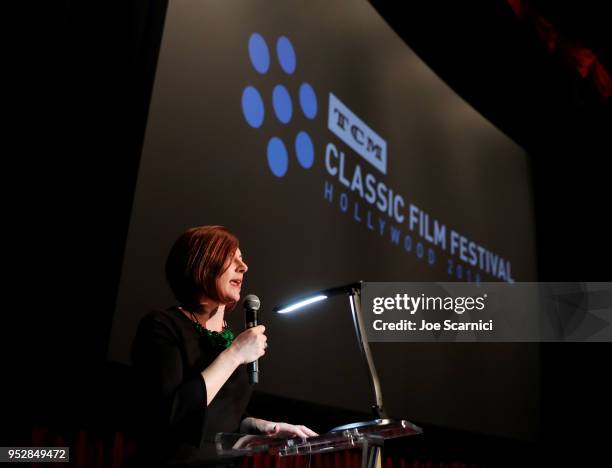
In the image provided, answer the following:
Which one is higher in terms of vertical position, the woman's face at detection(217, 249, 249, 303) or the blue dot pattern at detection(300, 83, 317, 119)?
the blue dot pattern at detection(300, 83, 317, 119)

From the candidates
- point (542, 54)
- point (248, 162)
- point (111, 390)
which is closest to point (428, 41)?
point (542, 54)

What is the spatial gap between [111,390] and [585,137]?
181 inches

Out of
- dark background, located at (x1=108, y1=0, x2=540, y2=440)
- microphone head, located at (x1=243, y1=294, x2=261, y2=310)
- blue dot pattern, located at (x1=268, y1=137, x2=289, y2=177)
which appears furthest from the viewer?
blue dot pattern, located at (x1=268, y1=137, x2=289, y2=177)

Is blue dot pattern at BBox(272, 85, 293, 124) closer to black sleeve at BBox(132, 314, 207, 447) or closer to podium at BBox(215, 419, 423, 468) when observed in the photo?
black sleeve at BBox(132, 314, 207, 447)

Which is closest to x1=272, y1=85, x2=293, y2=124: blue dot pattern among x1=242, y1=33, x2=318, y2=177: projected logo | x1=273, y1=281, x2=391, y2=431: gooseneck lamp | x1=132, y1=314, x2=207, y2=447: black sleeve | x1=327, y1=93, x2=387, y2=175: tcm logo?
x1=242, y1=33, x2=318, y2=177: projected logo

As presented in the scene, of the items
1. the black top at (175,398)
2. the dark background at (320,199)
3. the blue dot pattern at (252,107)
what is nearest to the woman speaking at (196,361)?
the black top at (175,398)

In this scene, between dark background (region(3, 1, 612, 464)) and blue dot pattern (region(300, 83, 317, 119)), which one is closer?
dark background (region(3, 1, 612, 464))

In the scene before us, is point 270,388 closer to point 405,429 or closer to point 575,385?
point 405,429

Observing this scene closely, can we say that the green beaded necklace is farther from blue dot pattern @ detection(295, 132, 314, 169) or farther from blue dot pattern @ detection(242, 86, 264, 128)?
blue dot pattern @ detection(295, 132, 314, 169)

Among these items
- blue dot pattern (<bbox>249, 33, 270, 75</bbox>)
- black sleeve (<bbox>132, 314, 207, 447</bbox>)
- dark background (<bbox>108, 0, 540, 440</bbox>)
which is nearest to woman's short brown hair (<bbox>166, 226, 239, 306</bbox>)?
black sleeve (<bbox>132, 314, 207, 447</bbox>)

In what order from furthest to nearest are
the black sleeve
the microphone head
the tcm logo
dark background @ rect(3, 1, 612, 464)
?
the tcm logo < dark background @ rect(3, 1, 612, 464) < the microphone head < the black sleeve

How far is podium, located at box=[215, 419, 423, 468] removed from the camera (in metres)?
1.07

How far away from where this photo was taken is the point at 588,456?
4.80m

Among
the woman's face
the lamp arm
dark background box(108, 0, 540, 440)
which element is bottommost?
the lamp arm
